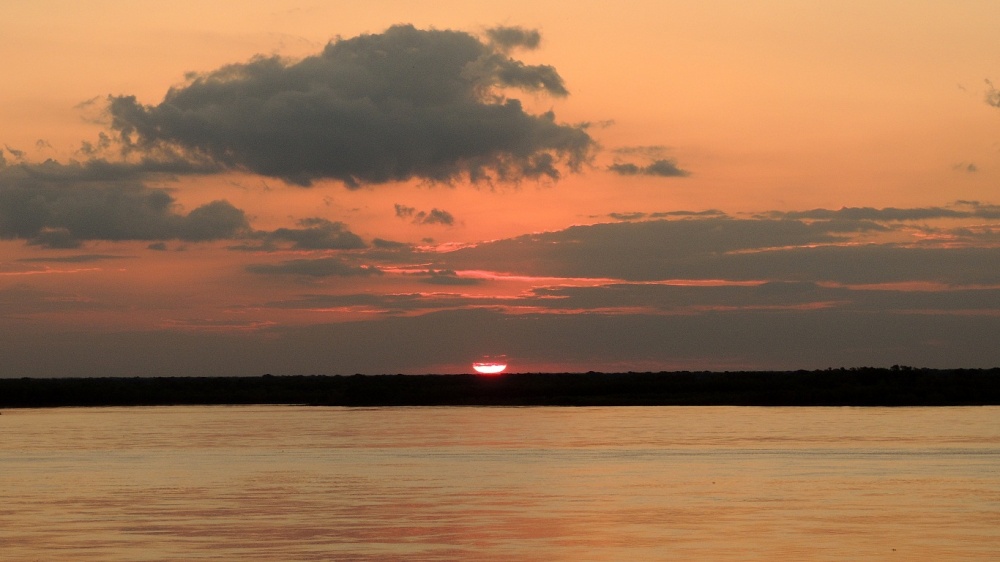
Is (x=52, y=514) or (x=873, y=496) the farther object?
(x=873, y=496)

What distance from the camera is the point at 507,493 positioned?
35.3 meters

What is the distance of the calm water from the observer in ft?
84.0

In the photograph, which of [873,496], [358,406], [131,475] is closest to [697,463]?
[873,496]

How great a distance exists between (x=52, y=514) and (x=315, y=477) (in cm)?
1048

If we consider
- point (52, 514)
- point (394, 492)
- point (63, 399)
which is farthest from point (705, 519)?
point (63, 399)

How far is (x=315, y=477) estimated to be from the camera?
4041 cm

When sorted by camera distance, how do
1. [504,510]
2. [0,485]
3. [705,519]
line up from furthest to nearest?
[0,485], [504,510], [705,519]

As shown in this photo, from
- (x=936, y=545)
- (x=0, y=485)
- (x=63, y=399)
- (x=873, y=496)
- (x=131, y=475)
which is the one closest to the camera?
(x=936, y=545)

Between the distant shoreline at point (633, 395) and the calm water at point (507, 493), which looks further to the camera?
the distant shoreline at point (633, 395)

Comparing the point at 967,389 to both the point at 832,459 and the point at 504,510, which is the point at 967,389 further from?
the point at 504,510

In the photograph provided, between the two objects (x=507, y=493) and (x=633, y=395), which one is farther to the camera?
(x=633, y=395)

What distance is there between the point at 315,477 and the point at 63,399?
8790cm

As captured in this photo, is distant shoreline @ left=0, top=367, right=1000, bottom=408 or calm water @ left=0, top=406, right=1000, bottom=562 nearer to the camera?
calm water @ left=0, top=406, right=1000, bottom=562

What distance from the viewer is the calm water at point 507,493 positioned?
2559 cm
